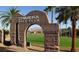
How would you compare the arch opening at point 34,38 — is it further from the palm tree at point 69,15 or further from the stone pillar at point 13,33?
the palm tree at point 69,15

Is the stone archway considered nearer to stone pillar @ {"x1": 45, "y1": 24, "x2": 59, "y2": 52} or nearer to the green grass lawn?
stone pillar @ {"x1": 45, "y1": 24, "x2": 59, "y2": 52}

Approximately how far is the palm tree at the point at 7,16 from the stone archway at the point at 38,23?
3.6 inches

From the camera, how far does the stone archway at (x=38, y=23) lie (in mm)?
6824

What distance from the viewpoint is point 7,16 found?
686 centimetres

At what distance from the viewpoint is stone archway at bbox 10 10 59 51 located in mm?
6824

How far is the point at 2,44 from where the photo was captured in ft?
22.7

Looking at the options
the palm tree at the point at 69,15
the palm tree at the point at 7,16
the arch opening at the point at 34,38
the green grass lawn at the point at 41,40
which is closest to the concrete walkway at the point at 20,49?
the arch opening at the point at 34,38

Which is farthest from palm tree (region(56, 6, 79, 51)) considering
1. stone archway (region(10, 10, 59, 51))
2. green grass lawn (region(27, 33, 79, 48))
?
stone archway (region(10, 10, 59, 51))

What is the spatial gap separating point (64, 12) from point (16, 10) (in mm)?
1090

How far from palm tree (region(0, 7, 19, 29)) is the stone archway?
9 centimetres

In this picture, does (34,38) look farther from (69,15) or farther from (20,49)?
(69,15)

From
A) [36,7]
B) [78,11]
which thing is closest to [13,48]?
[36,7]

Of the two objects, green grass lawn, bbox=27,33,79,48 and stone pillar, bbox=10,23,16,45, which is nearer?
green grass lawn, bbox=27,33,79,48
